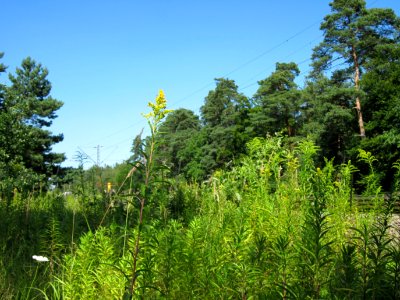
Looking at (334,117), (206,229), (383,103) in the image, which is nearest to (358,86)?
(383,103)

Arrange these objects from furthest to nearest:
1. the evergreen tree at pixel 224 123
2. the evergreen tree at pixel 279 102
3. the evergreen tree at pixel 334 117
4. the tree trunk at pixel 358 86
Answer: the evergreen tree at pixel 224 123
the evergreen tree at pixel 279 102
the tree trunk at pixel 358 86
the evergreen tree at pixel 334 117

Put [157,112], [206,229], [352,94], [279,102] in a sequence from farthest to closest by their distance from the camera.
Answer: [279,102]
[352,94]
[206,229]
[157,112]

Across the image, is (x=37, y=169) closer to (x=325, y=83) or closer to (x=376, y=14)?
(x=325, y=83)

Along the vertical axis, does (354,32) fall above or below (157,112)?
above

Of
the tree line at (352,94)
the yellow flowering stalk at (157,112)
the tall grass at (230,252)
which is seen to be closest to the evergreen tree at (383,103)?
the tree line at (352,94)

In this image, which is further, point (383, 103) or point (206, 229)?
point (383, 103)

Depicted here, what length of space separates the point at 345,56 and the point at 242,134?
15.5 metres

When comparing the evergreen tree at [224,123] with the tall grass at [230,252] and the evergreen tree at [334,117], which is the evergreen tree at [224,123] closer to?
the evergreen tree at [334,117]

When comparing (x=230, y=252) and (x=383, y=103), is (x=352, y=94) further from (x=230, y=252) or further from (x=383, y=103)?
(x=230, y=252)

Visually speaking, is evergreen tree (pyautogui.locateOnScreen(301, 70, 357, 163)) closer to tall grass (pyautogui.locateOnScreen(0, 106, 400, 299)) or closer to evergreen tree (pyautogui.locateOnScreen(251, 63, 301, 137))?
evergreen tree (pyautogui.locateOnScreen(251, 63, 301, 137))

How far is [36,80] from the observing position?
134ft

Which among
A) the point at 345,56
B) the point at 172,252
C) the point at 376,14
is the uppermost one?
the point at 376,14

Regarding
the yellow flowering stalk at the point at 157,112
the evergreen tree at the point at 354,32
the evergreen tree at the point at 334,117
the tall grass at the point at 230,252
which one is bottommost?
the tall grass at the point at 230,252

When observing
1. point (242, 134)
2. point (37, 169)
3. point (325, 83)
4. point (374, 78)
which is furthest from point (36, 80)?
point (374, 78)
